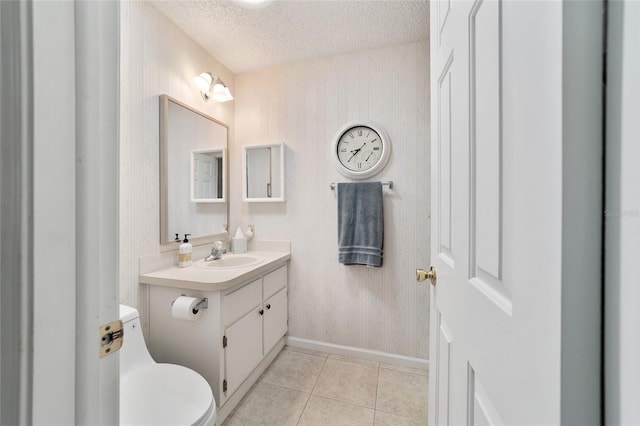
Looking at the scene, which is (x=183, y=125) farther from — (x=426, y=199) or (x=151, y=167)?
(x=426, y=199)

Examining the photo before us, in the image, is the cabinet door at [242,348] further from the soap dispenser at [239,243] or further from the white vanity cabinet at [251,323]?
the soap dispenser at [239,243]

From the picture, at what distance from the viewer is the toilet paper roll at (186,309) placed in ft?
4.10

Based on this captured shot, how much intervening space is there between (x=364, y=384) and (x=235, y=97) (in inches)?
97.9

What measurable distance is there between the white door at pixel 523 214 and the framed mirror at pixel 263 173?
1625 millimetres

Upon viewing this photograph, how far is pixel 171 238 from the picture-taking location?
163cm

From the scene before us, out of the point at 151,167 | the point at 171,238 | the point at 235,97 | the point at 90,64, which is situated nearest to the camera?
the point at 90,64

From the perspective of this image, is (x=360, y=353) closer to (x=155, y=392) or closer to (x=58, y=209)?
(x=155, y=392)

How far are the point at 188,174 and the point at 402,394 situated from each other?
2033 millimetres

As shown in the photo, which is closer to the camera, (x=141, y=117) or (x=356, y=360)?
(x=141, y=117)

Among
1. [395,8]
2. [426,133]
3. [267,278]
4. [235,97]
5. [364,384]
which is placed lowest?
[364,384]

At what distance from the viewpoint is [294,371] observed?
5.91 feet

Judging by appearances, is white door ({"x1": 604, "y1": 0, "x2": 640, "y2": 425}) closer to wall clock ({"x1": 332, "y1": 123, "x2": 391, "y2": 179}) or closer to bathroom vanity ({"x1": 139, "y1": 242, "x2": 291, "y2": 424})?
bathroom vanity ({"x1": 139, "y1": 242, "x2": 291, "y2": 424})

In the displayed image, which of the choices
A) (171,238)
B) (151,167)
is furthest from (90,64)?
(171,238)

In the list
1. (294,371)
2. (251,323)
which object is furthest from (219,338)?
(294,371)
